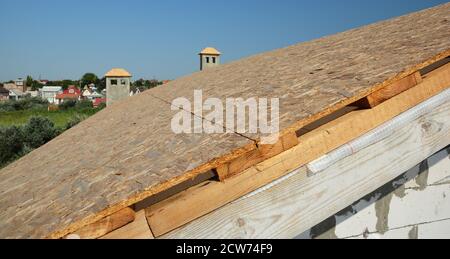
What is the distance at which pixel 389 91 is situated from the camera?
2.08 m

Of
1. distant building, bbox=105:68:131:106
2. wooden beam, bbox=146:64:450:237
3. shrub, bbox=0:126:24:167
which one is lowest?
shrub, bbox=0:126:24:167

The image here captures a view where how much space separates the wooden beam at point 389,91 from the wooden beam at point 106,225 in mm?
1556

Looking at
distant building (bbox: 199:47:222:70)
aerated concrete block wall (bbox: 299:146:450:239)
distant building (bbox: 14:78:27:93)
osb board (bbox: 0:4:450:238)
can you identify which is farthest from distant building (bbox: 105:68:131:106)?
distant building (bbox: 14:78:27:93)

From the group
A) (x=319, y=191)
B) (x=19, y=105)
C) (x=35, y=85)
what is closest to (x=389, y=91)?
(x=319, y=191)

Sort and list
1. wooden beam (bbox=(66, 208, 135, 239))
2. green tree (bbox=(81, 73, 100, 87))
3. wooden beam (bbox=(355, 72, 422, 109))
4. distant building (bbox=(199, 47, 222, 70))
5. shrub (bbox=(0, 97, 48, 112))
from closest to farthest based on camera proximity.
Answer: wooden beam (bbox=(66, 208, 135, 239))
wooden beam (bbox=(355, 72, 422, 109))
distant building (bbox=(199, 47, 222, 70))
shrub (bbox=(0, 97, 48, 112))
green tree (bbox=(81, 73, 100, 87))

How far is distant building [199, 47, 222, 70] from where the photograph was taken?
2414 centimetres

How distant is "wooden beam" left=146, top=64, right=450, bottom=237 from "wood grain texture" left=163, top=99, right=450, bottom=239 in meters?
0.07

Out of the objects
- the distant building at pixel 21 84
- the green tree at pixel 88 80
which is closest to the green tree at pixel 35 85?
the distant building at pixel 21 84

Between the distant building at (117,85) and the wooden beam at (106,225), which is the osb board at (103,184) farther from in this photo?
the distant building at (117,85)

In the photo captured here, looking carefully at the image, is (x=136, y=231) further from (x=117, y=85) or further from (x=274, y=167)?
(x=117, y=85)

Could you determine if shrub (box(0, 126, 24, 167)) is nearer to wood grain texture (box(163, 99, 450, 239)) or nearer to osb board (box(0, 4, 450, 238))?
osb board (box(0, 4, 450, 238))

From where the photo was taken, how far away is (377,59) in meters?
2.74

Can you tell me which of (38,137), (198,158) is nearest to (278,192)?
(198,158)
